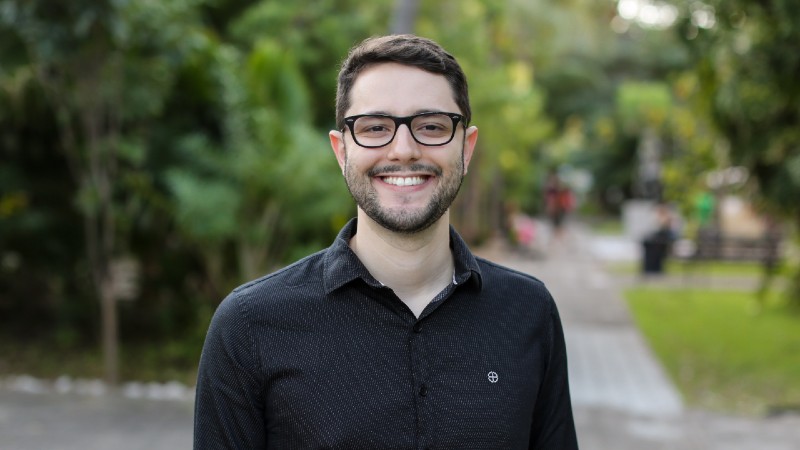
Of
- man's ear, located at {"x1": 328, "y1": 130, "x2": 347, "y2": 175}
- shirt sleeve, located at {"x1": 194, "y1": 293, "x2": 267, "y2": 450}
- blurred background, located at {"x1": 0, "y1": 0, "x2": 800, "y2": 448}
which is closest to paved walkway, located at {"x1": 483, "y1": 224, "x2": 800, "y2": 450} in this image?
blurred background, located at {"x1": 0, "y1": 0, "x2": 800, "y2": 448}

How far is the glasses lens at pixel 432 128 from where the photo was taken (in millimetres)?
2076

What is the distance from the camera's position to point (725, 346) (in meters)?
12.6

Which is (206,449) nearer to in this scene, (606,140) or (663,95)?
(663,95)

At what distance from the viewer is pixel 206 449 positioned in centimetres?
203

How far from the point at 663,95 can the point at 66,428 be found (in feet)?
114

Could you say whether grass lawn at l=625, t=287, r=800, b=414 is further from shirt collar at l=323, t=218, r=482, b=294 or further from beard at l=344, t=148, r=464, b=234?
beard at l=344, t=148, r=464, b=234

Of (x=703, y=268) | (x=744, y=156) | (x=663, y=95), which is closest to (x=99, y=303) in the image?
(x=744, y=156)

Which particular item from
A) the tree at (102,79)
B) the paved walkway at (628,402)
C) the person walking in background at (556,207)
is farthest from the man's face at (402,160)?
the person walking in background at (556,207)

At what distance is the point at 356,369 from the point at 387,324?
12 cm

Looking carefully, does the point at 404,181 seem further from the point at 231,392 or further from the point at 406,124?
the point at 231,392

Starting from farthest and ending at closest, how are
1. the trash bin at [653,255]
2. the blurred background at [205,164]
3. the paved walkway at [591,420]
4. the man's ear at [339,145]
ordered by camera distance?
the trash bin at [653,255] → the blurred background at [205,164] → the paved walkway at [591,420] → the man's ear at [339,145]

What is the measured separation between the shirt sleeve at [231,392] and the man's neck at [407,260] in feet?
1.01

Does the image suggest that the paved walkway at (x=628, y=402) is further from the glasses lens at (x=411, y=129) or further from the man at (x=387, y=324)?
the glasses lens at (x=411, y=129)

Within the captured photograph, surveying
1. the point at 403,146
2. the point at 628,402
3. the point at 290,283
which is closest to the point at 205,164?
the point at 628,402
